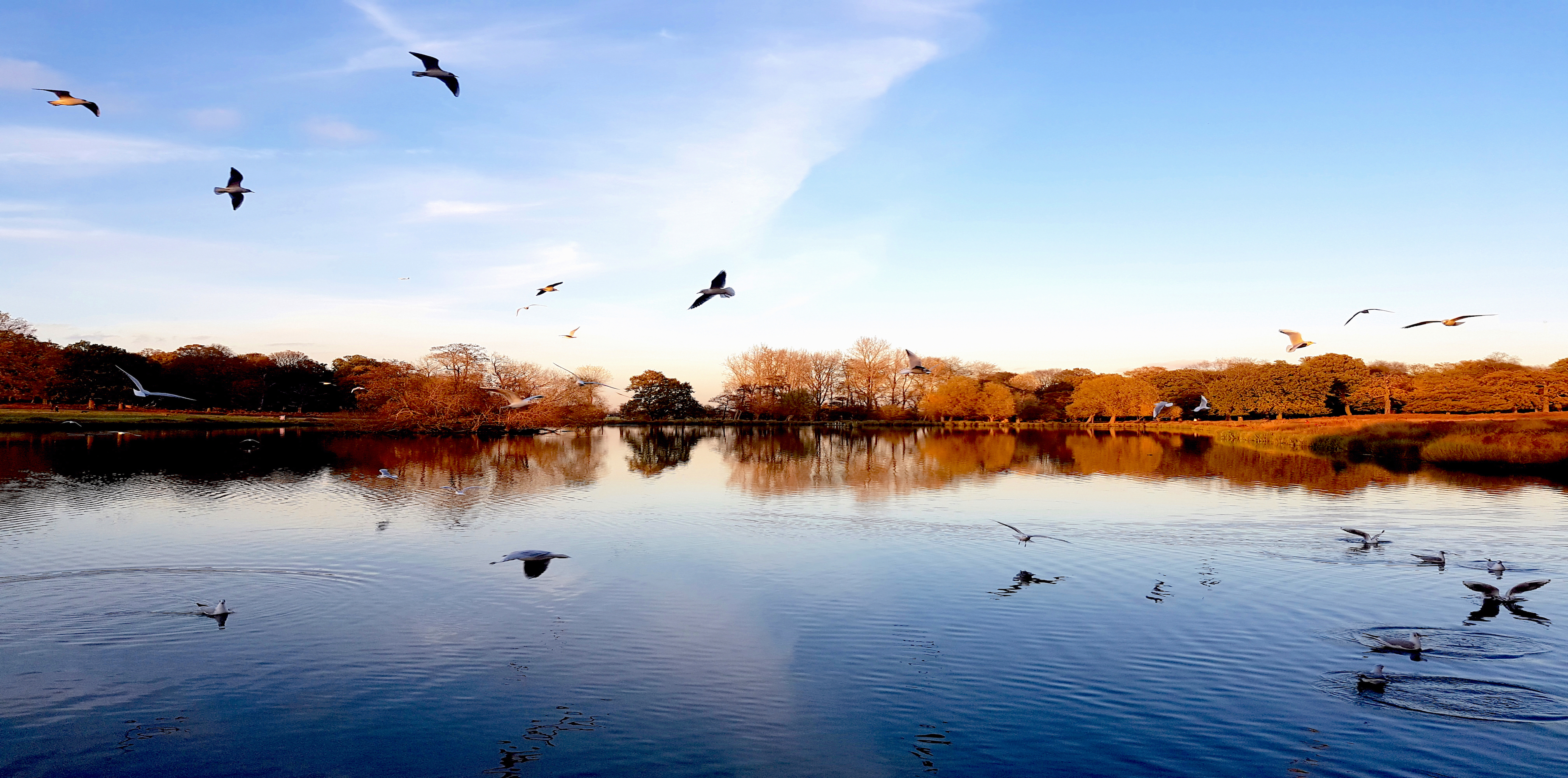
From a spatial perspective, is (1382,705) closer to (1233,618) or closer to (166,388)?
(1233,618)

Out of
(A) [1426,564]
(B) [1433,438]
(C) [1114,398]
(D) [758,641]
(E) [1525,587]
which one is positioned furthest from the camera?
(C) [1114,398]

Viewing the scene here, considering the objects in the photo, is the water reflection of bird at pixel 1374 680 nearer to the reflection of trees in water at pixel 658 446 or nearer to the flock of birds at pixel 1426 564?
the flock of birds at pixel 1426 564

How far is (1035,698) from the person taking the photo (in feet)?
27.5

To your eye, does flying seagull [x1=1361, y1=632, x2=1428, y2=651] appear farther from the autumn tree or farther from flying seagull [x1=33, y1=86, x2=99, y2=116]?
the autumn tree

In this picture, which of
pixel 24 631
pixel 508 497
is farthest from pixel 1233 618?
pixel 508 497

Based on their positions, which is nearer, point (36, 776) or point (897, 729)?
point (36, 776)

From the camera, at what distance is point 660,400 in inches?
4163

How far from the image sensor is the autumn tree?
9062 cm

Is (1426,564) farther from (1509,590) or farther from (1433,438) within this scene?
(1433,438)

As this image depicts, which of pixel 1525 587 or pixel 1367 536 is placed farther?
pixel 1367 536

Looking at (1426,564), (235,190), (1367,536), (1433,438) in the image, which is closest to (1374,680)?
(1426,564)

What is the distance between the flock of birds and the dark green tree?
92.3 m

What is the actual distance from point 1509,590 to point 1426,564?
2498 millimetres

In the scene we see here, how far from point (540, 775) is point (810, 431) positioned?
7530 cm
